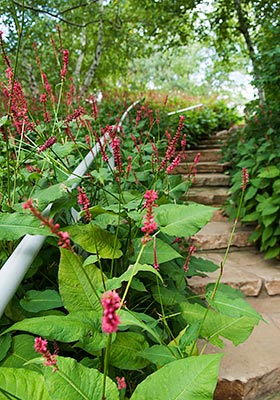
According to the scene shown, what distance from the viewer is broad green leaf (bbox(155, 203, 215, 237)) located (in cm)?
95

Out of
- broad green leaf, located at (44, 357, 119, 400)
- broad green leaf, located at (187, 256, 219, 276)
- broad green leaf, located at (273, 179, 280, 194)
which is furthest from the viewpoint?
broad green leaf, located at (273, 179, 280, 194)

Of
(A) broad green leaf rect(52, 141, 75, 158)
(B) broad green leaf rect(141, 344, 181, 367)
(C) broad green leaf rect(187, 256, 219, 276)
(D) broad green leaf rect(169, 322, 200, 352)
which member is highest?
(A) broad green leaf rect(52, 141, 75, 158)

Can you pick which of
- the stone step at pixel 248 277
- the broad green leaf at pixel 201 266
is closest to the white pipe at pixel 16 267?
the broad green leaf at pixel 201 266

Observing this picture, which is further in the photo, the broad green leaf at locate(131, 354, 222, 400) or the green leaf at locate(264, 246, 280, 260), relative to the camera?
the green leaf at locate(264, 246, 280, 260)

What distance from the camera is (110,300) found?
0.41 meters

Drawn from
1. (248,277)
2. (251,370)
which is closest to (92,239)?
(251,370)

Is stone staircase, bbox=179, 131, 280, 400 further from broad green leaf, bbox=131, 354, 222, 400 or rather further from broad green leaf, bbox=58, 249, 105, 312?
broad green leaf, bbox=58, 249, 105, 312

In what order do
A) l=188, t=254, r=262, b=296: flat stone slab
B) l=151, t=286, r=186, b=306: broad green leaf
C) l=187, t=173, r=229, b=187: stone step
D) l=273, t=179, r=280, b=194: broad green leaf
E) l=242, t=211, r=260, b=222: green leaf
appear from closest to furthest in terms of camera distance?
1. l=151, t=286, r=186, b=306: broad green leaf
2. l=188, t=254, r=262, b=296: flat stone slab
3. l=273, t=179, r=280, b=194: broad green leaf
4. l=242, t=211, r=260, b=222: green leaf
5. l=187, t=173, r=229, b=187: stone step

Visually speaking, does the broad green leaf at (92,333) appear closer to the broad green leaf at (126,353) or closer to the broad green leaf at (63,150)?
the broad green leaf at (126,353)

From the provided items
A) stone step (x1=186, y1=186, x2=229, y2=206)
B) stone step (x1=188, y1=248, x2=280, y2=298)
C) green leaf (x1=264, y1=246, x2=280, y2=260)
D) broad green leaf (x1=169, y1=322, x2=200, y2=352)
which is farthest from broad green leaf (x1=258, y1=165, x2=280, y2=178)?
broad green leaf (x1=169, y1=322, x2=200, y2=352)

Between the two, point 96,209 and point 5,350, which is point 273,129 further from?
point 5,350

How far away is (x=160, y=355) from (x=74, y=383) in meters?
0.26

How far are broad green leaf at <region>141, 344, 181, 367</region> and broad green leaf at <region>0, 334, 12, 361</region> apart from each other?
31 cm

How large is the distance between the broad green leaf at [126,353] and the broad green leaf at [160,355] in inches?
1.1
